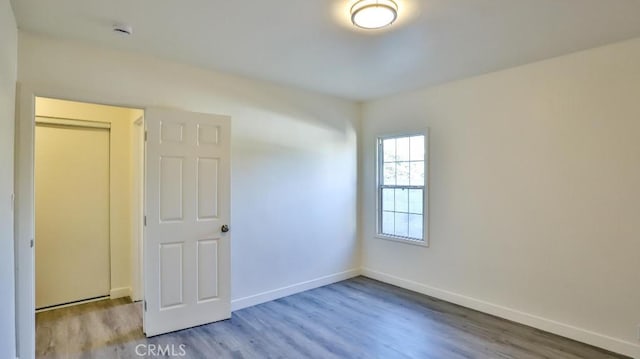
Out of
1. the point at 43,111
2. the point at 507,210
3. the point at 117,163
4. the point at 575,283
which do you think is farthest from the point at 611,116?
the point at 43,111

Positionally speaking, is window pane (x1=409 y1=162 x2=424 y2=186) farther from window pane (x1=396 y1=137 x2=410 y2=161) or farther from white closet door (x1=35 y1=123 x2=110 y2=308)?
white closet door (x1=35 y1=123 x2=110 y2=308)

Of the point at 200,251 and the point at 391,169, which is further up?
the point at 391,169

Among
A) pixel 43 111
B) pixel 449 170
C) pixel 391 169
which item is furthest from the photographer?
pixel 391 169

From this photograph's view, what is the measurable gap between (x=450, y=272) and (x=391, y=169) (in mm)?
1542

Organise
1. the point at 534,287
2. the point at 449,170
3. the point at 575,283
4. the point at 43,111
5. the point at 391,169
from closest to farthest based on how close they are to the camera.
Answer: the point at 575,283, the point at 534,287, the point at 43,111, the point at 449,170, the point at 391,169

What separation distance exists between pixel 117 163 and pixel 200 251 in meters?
1.84

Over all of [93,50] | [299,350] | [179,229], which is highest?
[93,50]

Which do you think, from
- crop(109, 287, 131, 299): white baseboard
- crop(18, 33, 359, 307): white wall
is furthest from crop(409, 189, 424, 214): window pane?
crop(109, 287, 131, 299): white baseboard

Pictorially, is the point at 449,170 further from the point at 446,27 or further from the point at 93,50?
the point at 93,50

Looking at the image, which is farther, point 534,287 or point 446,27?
point 534,287

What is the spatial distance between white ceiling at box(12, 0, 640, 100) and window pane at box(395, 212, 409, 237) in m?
1.91

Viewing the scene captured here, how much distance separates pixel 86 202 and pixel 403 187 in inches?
155

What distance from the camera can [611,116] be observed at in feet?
9.76

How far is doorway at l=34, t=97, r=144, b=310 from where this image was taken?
3.97m
